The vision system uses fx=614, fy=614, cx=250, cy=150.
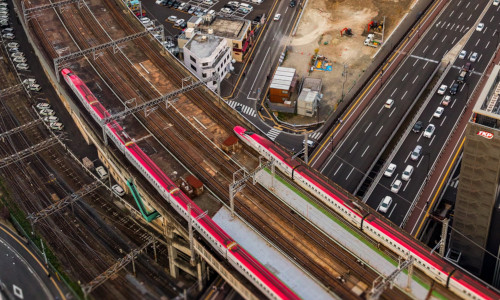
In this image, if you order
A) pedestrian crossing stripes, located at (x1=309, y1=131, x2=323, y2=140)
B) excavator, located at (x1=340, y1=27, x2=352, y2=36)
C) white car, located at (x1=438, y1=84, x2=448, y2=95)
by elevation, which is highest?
white car, located at (x1=438, y1=84, x2=448, y2=95)

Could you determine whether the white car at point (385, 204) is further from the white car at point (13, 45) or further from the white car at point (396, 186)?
the white car at point (13, 45)

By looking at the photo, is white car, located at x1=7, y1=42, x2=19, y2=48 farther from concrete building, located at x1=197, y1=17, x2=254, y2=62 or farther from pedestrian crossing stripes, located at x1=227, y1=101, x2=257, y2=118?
pedestrian crossing stripes, located at x1=227, y1=101, x2=257, y2=118

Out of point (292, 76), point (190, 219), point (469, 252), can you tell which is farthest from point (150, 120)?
point (469, 252)

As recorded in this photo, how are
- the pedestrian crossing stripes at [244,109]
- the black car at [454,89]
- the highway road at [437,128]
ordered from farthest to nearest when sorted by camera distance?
1. the black car at [454,89]
2. the pedestrian crossing stripes at [244,109]
3. the highway road at [437,128]

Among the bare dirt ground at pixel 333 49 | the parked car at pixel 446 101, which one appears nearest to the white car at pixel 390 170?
the bare dirt ground at pixel 333 49

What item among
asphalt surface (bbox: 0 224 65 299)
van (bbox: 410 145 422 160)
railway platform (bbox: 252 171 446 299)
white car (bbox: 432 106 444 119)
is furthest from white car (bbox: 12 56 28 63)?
white car (bbox: 432 106 444 119)

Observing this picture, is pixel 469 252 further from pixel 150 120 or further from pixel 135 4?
pixel 135 4

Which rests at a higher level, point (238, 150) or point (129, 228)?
point (238, 150)

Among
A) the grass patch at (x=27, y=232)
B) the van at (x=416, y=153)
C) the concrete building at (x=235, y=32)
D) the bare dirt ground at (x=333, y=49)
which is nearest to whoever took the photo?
the grass patch at (x=27, y=232)
